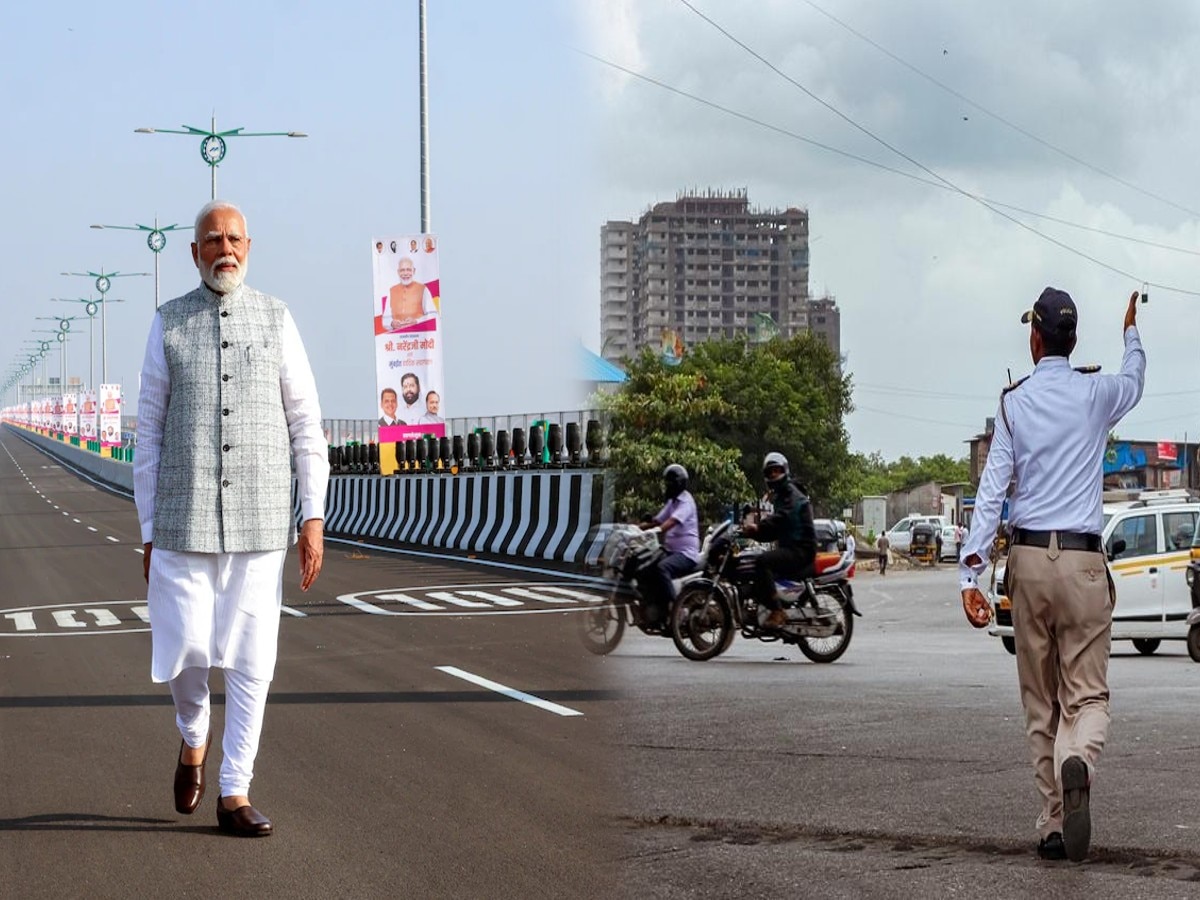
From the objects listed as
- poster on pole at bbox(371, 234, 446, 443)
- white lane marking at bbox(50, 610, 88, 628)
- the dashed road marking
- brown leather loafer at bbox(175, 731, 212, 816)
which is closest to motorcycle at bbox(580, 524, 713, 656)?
brown leather loafer at bbox(175, 731, 212, 816)

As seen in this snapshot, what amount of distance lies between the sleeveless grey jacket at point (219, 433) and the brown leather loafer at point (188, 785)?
0.75 m

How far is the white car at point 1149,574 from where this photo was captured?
Answer: 18094mm

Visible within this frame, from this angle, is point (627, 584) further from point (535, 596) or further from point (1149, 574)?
point (1149, 574)

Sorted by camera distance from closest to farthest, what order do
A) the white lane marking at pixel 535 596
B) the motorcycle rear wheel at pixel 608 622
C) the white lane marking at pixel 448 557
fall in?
the motorcycle rear wheel at pixel 608 622
the white lane marking at pixel 535 596
the white lane marking at pixel 448 557

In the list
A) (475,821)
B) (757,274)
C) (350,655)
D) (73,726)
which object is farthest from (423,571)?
A: (757,274)

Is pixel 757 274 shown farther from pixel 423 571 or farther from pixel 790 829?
pixel 423 571

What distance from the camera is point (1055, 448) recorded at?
211 inches

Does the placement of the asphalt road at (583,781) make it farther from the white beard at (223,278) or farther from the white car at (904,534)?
the white car at (904,534)

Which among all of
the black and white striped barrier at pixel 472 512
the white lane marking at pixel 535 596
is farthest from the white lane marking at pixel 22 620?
the black and white striped barrier at pixel 472 512

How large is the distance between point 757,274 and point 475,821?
227 centimetres

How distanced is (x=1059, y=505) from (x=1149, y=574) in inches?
540

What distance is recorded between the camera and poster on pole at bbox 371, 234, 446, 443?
26.2 meters

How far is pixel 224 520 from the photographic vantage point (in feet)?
17.2

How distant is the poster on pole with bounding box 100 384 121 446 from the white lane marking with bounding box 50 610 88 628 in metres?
68.5
